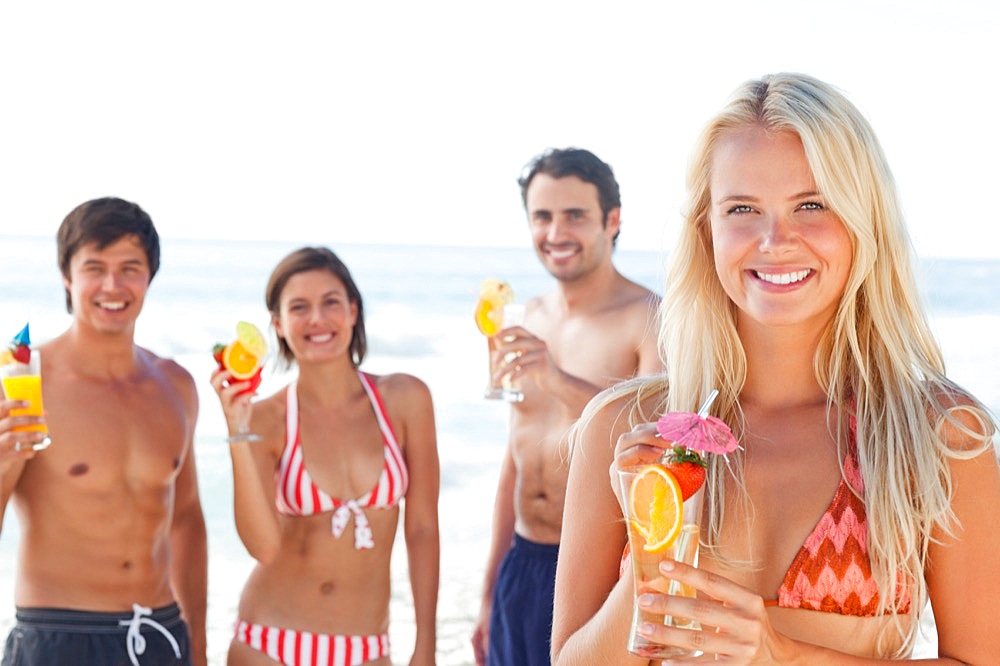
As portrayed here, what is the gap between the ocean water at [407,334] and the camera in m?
9.89

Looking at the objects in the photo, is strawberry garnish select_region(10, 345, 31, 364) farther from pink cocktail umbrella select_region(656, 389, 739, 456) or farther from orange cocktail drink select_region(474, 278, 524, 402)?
pink cocktail umbrella select_region(656, 389, 739, 456)

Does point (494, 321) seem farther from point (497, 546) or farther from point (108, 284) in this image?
point (108, 284)

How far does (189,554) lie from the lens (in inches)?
175

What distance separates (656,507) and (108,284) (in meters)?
2.85

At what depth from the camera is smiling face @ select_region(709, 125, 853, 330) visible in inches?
79.2

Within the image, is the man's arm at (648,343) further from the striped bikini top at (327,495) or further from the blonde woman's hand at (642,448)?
the blonde woman's hand at (642,448)

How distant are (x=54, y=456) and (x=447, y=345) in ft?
60.5

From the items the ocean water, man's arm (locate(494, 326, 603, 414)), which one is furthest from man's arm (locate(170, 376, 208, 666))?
man's arm (locate(494, 326, 603, 414))

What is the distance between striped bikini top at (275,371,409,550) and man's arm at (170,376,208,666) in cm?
39

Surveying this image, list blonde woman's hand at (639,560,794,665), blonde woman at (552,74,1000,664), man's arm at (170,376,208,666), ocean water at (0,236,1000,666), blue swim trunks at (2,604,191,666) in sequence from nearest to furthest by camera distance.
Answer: blonde woman's hand at (639,560,794,665) < blonde woman at (552,74,1000,664) < blue swim trunks at (2,604,191,666) < man's arm at (170,376,208,666) < ocean water at (0,236,1000,666)

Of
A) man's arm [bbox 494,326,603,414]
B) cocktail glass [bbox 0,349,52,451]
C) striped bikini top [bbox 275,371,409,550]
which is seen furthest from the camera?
man's arm [bbox 494,326,603,414]

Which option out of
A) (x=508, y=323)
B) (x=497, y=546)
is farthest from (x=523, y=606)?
(x=508, y=323)

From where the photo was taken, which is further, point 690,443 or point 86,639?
point 86,639

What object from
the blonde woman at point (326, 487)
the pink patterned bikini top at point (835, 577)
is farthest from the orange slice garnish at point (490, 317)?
the pink patterned bikini top at point (835, 577)
